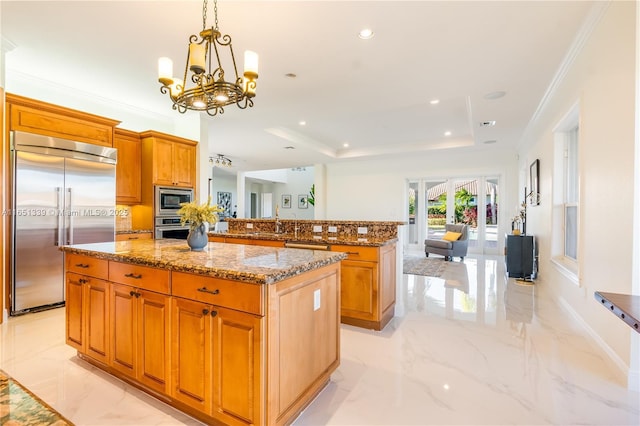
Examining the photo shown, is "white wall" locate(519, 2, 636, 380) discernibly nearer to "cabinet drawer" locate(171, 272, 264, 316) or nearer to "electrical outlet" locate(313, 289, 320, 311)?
"electrical outlet" locate(313, 289, 320, 311)

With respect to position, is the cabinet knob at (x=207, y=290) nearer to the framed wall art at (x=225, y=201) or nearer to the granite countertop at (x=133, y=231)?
the granite countertop at (x=133, y=231)

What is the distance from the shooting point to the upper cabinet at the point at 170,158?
14.8ft

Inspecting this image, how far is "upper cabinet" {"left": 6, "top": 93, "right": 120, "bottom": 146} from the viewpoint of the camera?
10.7 feet

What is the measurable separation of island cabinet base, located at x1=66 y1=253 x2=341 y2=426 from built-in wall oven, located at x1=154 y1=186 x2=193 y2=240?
239 centimetres

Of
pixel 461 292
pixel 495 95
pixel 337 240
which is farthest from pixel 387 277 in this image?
pixel 495 95

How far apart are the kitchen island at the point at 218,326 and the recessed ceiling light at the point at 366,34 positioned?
1996 millimetres

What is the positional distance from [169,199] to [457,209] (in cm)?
728

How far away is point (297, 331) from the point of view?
1704 mm

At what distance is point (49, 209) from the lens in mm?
3475

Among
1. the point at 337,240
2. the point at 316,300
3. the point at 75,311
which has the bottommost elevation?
the point at 75,311

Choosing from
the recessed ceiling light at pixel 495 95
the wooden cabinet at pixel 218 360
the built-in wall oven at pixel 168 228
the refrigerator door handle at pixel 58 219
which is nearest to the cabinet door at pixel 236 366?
the wooden cabinet at pixel 218 360

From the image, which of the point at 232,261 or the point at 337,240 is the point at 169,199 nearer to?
the point at 337,240

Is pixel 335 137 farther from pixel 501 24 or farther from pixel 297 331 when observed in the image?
pixel 297 331

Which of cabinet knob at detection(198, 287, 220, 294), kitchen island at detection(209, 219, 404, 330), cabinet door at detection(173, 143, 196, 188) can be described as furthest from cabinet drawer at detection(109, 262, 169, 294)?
cabinet door at detection(173, 143, 196, 188)
